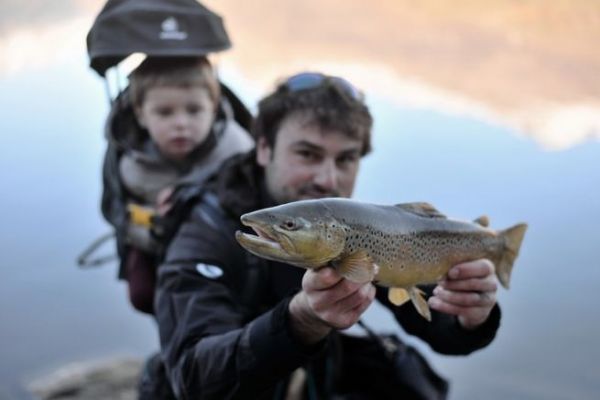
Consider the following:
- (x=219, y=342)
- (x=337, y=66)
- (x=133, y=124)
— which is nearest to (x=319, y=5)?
(x=337, y=66)

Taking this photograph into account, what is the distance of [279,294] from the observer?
359 cm

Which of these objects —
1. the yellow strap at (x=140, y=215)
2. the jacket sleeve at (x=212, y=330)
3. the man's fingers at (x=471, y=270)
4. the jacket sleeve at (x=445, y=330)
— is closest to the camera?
the jacket sleeve at (x=212, y=330)

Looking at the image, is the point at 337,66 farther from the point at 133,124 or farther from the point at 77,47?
the point at 133,124

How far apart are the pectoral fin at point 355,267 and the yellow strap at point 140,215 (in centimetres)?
206

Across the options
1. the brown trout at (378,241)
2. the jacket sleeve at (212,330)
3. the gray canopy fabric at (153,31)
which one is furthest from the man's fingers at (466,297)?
the gray canopy fabric at (153,31)

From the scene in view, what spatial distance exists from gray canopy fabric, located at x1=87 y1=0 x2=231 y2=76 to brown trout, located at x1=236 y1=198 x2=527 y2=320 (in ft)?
7.65

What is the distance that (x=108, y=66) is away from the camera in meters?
4.78

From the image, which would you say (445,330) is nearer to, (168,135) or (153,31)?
(168,135)

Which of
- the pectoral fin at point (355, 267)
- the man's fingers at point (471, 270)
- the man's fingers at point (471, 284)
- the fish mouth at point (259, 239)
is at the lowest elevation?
the man's fingers at point (471, 284)

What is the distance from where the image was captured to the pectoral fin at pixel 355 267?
8.18 ft

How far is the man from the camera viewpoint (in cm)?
302

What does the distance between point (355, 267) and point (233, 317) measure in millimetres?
1038

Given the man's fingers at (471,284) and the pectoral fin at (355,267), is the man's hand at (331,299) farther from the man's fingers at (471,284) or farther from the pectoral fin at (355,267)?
the man's fingers at (471,284)

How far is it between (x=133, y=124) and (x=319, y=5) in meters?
8.62
